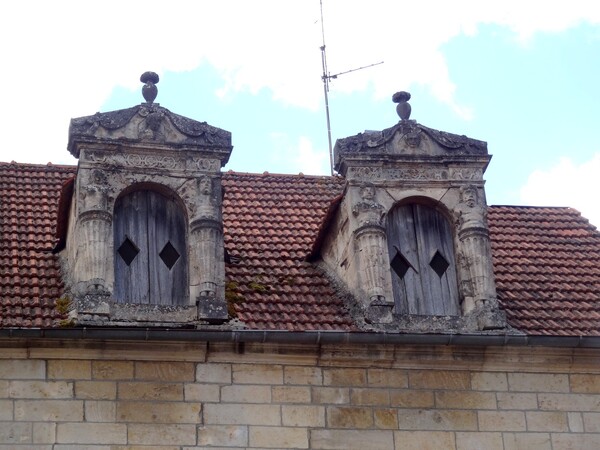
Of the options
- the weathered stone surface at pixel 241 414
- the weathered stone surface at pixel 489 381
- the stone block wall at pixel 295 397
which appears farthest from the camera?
the weathered stone surface at pixel 489 381

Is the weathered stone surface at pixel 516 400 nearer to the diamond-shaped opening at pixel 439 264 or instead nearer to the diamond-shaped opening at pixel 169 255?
the diamond-shaped opening at pixel 439 264

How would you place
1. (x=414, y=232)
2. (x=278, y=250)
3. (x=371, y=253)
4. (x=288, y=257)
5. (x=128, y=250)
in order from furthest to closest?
(x=278, y=250) → (x=288, y=257) → (x=414, y=232) → (x=371, y=253) → (x=128, y=250)

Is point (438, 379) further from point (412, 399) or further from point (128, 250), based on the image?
point (128, 250)

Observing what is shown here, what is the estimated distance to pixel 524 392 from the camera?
1177cm

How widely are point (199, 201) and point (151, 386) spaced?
196 centimetres

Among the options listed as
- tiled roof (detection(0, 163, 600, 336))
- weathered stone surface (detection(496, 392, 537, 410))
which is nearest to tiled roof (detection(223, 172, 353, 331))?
tiled roof (detection(0, 163, 600, 336))

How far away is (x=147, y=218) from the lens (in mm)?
12281

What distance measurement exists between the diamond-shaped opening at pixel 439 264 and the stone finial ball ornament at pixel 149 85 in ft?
10.5

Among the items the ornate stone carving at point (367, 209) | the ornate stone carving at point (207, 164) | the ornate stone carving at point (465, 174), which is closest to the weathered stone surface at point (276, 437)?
the ornate stone carving at point (367, 209)

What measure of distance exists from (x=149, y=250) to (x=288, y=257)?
176cm

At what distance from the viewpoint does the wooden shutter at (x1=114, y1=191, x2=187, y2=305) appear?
11883 mm

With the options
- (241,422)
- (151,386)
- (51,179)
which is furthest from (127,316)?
(51,179)

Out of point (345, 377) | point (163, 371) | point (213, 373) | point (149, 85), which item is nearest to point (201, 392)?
point (213, 373)

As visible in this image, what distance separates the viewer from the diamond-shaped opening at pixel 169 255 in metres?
12.1
